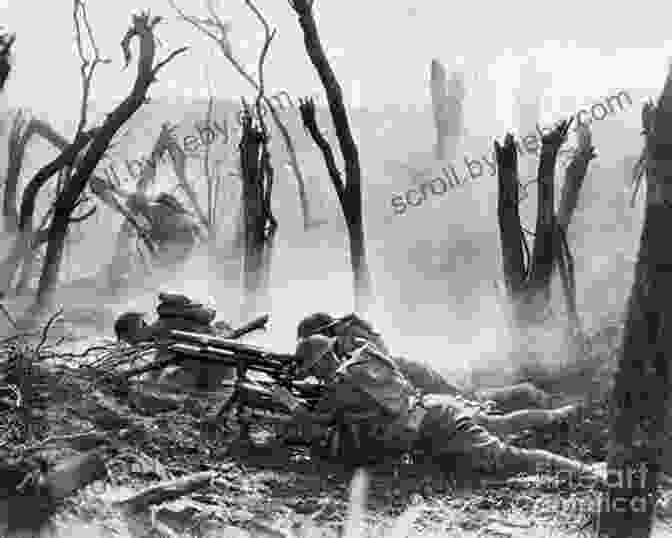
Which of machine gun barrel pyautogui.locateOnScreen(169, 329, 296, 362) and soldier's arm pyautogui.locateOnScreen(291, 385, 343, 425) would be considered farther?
machine gun barrel pyautogui.locateOnScreen(169, 329, 296, 362)

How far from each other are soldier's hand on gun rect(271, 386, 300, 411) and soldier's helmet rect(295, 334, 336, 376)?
0.18 m

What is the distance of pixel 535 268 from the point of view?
8750mm

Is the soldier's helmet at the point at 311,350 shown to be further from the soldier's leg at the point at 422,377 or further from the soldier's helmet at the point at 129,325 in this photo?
the soldier's helmet at the point at 129,325

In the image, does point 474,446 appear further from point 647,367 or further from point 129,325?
point 129,325

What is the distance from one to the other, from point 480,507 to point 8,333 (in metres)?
7.34

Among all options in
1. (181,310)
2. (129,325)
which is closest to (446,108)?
(129,325)

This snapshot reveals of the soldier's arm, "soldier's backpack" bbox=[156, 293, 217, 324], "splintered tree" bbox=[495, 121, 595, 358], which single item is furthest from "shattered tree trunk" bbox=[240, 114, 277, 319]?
the soldier's arm

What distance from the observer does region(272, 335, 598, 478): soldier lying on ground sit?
5.11 meters

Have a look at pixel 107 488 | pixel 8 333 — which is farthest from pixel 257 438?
pixel 8 333

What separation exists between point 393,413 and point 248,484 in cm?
104

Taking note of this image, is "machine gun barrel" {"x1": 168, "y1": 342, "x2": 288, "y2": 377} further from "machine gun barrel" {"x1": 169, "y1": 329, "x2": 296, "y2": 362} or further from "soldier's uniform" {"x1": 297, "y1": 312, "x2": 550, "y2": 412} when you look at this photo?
"soldier's uniform" {"x1": 297, "y1": 312, "x2": 550, "y2": 412}

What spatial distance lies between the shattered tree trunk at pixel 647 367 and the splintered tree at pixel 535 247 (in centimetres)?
492

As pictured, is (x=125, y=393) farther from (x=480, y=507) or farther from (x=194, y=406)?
(x=480, y=507)

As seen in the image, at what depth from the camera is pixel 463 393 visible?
Result: 6.76m
